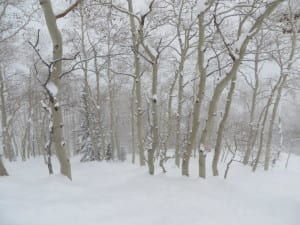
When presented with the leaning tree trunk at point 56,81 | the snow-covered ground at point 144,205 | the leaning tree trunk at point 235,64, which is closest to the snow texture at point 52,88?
the leaning tree trunk at point 56,81

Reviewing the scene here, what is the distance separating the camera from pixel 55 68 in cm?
551

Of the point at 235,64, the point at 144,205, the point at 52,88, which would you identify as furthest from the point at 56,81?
the point at 235,64

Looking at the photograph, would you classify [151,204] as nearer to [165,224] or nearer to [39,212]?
[165,224]

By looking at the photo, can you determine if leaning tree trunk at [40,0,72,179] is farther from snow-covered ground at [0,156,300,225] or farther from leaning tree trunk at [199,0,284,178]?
leaning tree trunk at [199,0,284,178]

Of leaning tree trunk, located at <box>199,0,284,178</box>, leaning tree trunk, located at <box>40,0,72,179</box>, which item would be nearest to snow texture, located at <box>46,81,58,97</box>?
leaning tree trunk, located at <box>40,0,72,179</box>

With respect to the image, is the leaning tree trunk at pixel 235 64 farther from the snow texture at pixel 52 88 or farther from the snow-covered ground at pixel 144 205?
the snow texture at pixel 52 88

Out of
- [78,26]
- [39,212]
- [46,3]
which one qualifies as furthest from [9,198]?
[78,26]

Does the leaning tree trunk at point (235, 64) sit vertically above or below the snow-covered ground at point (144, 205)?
above

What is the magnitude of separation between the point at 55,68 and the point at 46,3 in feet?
3.83

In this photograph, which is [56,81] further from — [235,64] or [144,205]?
[235,64]

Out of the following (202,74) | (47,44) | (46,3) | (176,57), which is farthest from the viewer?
(47,44)

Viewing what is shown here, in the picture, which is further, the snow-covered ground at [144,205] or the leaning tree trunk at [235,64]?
the leaning tree trunk at [235,64]

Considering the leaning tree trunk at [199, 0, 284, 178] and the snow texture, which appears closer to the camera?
the snow texture

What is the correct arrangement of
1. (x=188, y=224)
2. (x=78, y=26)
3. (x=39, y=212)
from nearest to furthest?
(x=39, y=212), (x=188, y=224), (x=78, y=26)
